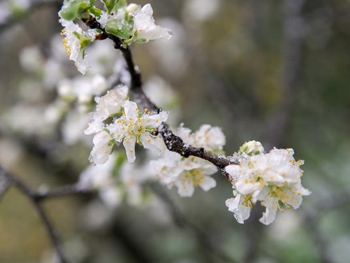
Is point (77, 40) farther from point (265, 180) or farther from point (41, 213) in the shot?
point (41, 213)

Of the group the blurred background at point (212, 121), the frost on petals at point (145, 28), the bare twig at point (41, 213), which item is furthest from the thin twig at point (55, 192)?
the frost on petals at point (145, 28)

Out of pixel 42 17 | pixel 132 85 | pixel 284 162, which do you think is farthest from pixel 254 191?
pixel 42 17

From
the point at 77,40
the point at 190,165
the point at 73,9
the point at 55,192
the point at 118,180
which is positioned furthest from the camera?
the point at 118,180

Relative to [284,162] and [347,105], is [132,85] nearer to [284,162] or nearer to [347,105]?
[284,162]

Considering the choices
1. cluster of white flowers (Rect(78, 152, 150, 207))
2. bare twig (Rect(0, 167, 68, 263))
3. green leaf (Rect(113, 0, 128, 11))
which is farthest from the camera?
cluster of white flowers (Rect(78, 152, 150, 207))

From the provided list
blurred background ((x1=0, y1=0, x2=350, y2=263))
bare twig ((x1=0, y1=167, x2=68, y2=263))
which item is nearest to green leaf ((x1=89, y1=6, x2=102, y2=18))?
bare twig ((x1=0, y1=167, x2=68, y2=263))

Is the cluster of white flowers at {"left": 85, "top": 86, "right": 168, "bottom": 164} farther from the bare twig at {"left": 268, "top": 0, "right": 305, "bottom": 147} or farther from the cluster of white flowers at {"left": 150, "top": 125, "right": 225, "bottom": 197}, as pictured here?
the bare twig at {"left": 268, "top": 0, "right": 305, "bottom": 147}

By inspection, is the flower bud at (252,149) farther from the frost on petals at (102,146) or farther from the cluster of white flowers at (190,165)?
the frost on petals at (102,146)

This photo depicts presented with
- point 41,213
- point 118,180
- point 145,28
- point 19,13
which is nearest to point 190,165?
point 145,28
